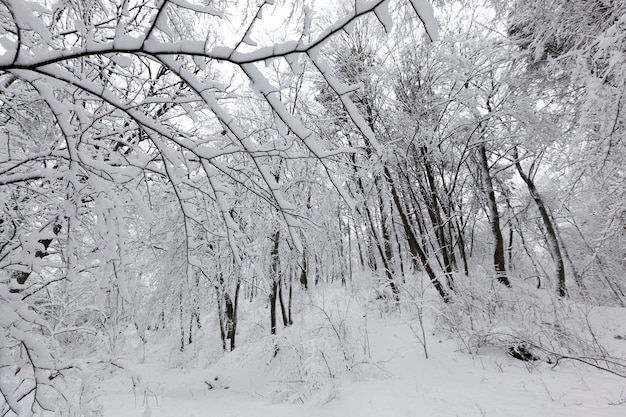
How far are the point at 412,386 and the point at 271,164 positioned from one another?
4.42 m

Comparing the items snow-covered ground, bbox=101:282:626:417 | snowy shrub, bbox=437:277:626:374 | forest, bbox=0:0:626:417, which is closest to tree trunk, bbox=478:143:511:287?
forest, bbox=0:0:626:417

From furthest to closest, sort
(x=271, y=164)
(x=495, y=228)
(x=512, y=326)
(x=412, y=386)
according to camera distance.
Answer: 1. (x=495, y=228)
2. (x=271, y=164)
3. (x=512, y=326)
4. (x=412, y=386)

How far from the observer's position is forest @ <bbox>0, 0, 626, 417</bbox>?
1185 millimetres

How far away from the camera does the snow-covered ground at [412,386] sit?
328 cm

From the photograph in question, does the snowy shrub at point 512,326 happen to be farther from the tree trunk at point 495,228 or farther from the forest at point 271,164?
the tree trunk at point 495,228

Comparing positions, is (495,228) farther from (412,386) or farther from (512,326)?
(412,386)

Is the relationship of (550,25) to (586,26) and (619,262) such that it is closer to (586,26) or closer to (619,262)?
(586,26)

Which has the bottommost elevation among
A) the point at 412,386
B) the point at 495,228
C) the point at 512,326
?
the point at 412,386

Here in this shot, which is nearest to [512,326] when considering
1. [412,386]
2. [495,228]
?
[412,386]

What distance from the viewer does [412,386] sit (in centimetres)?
409

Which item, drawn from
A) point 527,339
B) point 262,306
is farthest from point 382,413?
point 262,306

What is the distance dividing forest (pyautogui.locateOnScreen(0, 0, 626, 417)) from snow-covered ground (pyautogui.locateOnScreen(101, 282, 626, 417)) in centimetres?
9

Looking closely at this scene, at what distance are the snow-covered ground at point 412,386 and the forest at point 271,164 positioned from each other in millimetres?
92

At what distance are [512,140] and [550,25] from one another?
153 inches
